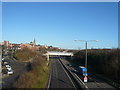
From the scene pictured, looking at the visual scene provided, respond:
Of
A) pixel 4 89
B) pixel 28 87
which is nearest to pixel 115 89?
pixel 28 87

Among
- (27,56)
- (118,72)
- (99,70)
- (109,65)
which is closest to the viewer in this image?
(118,72)

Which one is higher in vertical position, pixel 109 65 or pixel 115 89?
pixel 109 65

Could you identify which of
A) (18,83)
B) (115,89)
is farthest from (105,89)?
(18,83)

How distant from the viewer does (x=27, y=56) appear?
190 ft

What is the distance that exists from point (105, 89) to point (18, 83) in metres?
10.8

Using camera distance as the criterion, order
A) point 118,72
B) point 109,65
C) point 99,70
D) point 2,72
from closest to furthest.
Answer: point 118,72 < point 109,65 < point 2,72 < point 99,70

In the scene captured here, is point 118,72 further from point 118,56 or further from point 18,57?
point 18,57

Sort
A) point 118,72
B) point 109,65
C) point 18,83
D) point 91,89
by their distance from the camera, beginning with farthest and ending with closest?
point 109,65
point 118,72
point 91,89
point 18,83

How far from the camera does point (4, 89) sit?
17.4 m

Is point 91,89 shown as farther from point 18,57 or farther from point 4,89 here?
point 18,57

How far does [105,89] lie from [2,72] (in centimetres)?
2050

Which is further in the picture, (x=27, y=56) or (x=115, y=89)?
(x=27, y=56)

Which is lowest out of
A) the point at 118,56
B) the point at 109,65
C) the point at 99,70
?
the point at 99,70

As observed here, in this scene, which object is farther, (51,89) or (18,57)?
(18,57)
